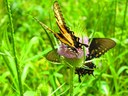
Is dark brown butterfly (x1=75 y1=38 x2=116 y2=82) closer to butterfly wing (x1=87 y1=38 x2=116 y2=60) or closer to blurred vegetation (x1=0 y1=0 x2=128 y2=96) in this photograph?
butterfly wing (x1=87 y1=38 x2=116 y2=60)

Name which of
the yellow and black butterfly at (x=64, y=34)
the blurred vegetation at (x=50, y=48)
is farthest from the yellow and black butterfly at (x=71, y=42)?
the blurred vegetation at (x=50, y=48)

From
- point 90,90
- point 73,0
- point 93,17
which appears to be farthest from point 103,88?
point 73,0

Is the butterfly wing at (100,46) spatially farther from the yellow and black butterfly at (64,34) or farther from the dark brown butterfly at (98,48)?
the yellow and black butterfly at (64,34)

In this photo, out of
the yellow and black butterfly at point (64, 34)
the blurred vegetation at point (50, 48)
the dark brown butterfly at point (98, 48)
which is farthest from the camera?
the blurred vegetation at point (50, 48)

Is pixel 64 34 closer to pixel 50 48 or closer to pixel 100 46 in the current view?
pixel 100 46

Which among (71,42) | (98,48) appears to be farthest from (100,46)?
(71,42)

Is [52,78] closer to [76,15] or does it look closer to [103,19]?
[103,19]

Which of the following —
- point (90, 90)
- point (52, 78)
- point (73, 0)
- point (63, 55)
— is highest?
point (73, 0)
